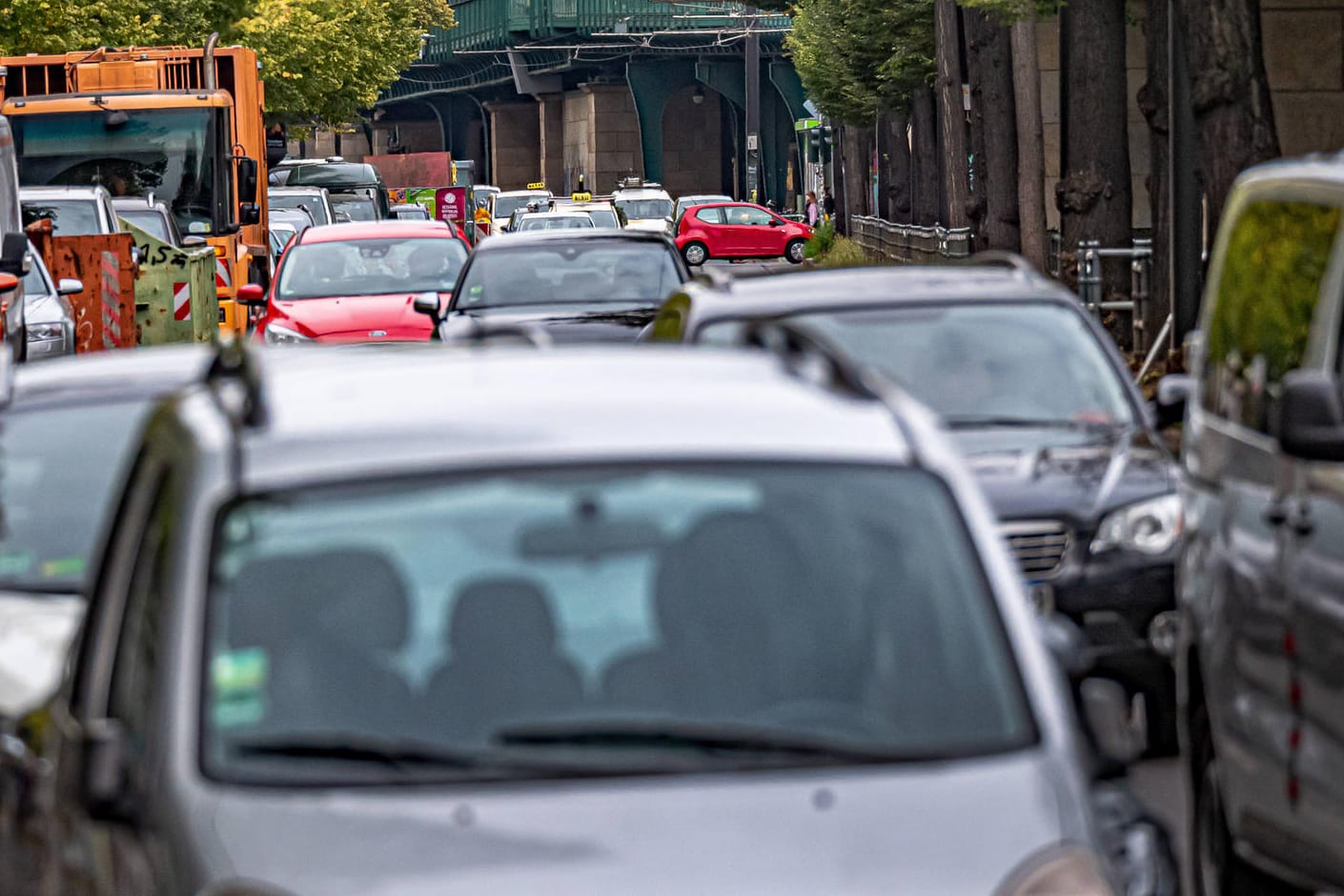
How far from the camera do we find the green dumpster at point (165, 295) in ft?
74.4

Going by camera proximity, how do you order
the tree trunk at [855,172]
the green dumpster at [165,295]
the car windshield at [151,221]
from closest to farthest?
the green dumpster at [165,295]
the car windshield at [151,221]
the tree trunk at [855,172]

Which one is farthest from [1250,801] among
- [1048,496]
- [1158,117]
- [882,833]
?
[1158,117]

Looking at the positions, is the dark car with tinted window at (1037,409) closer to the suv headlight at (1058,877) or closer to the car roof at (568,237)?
the suv headlight at (1058,877)

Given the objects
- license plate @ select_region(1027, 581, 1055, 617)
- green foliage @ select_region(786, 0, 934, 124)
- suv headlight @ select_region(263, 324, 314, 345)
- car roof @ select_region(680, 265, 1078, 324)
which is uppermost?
green foliage @ select_region(786, 0, 934, 124)

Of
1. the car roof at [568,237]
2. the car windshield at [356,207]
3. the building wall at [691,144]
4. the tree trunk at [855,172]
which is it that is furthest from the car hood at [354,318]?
the building wall at [691,144]

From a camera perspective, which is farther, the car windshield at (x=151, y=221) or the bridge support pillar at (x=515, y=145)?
the bridge support pillar at (x=515, y=145)

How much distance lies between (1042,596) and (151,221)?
62.0 feet

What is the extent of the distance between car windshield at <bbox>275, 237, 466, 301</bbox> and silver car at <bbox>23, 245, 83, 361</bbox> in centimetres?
179

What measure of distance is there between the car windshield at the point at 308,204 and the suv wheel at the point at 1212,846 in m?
37.2

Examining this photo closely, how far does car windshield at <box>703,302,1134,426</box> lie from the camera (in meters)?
9.66

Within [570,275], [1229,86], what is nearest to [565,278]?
[570,275]

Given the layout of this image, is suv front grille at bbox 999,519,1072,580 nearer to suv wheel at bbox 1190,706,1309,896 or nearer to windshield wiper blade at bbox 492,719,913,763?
suv wheel at bbox 1190,706,1309,896

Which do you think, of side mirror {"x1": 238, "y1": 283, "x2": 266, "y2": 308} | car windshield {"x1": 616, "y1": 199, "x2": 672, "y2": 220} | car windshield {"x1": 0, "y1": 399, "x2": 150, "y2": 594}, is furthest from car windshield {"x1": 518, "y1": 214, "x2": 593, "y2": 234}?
car windshield {"x1": 0, "y1": 399, "x2": 150, "y2": 594}

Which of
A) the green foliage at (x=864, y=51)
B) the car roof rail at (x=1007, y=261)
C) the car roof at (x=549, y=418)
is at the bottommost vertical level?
the car roof rail at (x=1007, y=261)
